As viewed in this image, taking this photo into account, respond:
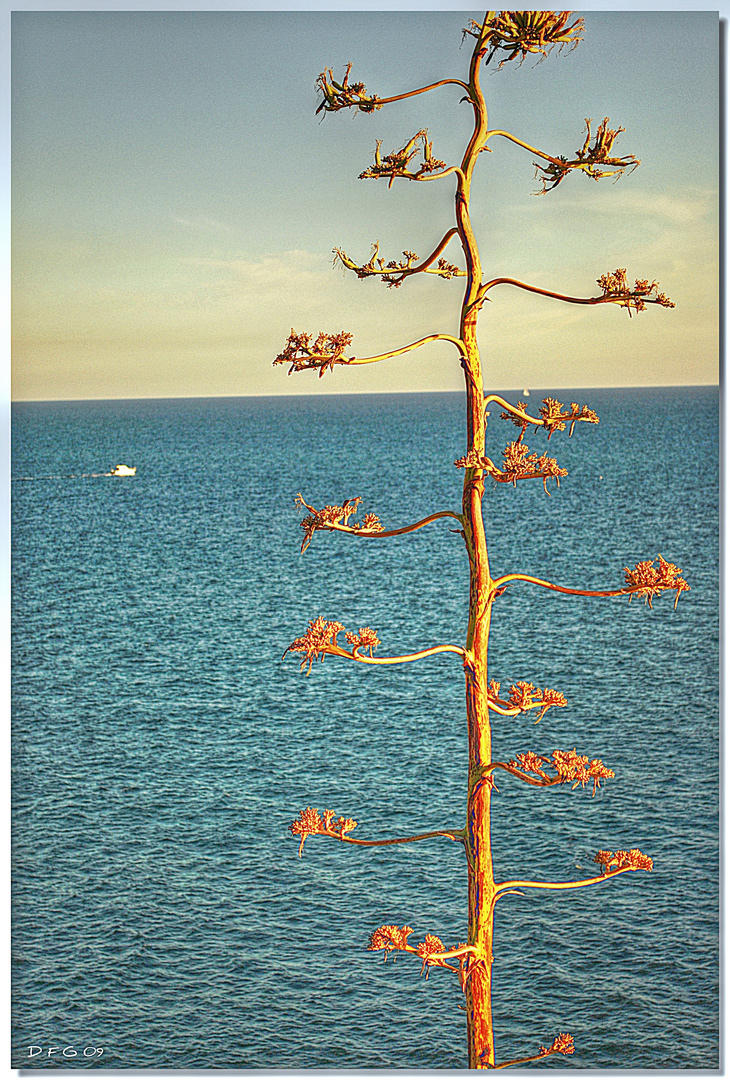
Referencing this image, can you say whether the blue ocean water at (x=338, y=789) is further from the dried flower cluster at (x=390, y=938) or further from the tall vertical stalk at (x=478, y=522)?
the tall vertical stalk at (x=478, y=522)

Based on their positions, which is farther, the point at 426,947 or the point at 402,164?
the point at 402,164

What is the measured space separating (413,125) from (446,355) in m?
4.66

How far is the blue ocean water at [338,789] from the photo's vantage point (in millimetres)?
10625

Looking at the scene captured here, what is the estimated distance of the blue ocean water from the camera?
10625 mm

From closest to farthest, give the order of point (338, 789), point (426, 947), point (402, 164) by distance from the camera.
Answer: point (426, 947)
point (402, 164)
point (338, 789)

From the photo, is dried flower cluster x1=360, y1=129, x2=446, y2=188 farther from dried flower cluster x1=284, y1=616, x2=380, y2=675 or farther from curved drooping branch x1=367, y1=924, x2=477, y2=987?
curved drooping branch x1=367, y1=924, x2=477, y2=987

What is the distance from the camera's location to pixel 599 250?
18719 millimetres

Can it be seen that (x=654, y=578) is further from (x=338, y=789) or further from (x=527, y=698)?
(x=338, y=789)

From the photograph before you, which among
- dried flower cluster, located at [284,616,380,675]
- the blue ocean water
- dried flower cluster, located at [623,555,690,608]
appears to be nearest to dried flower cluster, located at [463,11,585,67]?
dried flower cluster, located at [623,555,690,608]

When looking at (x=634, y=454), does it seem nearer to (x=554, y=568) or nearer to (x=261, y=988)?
(x=554, y=568)

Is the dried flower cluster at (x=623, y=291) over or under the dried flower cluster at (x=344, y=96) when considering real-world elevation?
under

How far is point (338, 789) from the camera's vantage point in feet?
49.3

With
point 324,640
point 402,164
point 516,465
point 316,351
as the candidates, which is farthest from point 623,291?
point 324,640

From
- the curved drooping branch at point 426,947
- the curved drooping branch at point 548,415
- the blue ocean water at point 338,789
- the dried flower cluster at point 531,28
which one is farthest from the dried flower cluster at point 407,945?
the blue ocean water at point 338,789
